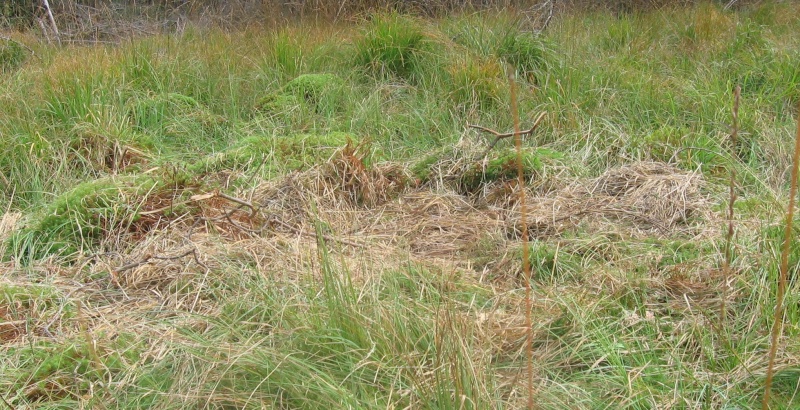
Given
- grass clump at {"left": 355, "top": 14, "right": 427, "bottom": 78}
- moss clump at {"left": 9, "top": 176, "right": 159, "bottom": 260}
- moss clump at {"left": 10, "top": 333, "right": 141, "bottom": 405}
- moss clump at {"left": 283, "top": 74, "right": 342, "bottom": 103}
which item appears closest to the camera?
moss clump at {"left": 10, "top": 333, "right": 141, "bottom": 405}

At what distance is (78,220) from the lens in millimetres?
3318

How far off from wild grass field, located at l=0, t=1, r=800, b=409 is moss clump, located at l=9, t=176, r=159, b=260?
1 cm

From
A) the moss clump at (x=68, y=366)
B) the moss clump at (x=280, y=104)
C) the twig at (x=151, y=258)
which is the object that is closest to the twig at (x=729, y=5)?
the moss clump at (x=280, y=104)

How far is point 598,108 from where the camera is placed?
15.2 ft

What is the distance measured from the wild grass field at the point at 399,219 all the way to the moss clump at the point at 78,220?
14 mm

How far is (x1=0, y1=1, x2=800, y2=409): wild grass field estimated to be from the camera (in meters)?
2.10

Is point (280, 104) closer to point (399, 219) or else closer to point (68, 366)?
point (399, 219)

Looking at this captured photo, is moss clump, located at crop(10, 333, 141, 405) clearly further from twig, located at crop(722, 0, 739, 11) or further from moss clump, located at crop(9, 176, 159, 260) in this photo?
twig, located at crop(722, 0, 739, 11)

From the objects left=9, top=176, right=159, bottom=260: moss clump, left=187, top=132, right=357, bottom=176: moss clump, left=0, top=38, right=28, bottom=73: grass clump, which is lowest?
left=0, top=38, right=28, bottom=73: grass clump

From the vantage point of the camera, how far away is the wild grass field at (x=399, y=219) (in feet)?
6.89

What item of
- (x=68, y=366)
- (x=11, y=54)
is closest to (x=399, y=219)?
(x=68, y=366)

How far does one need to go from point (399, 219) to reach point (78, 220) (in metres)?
1.38

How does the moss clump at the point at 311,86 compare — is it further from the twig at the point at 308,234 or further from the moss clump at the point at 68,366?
the moss clump at the point at 68,366

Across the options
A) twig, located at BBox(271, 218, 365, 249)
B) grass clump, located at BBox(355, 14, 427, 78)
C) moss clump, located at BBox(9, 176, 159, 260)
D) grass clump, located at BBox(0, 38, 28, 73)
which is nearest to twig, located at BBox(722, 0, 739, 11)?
grass clump, located at BBox(355, 14, 427, 78)
